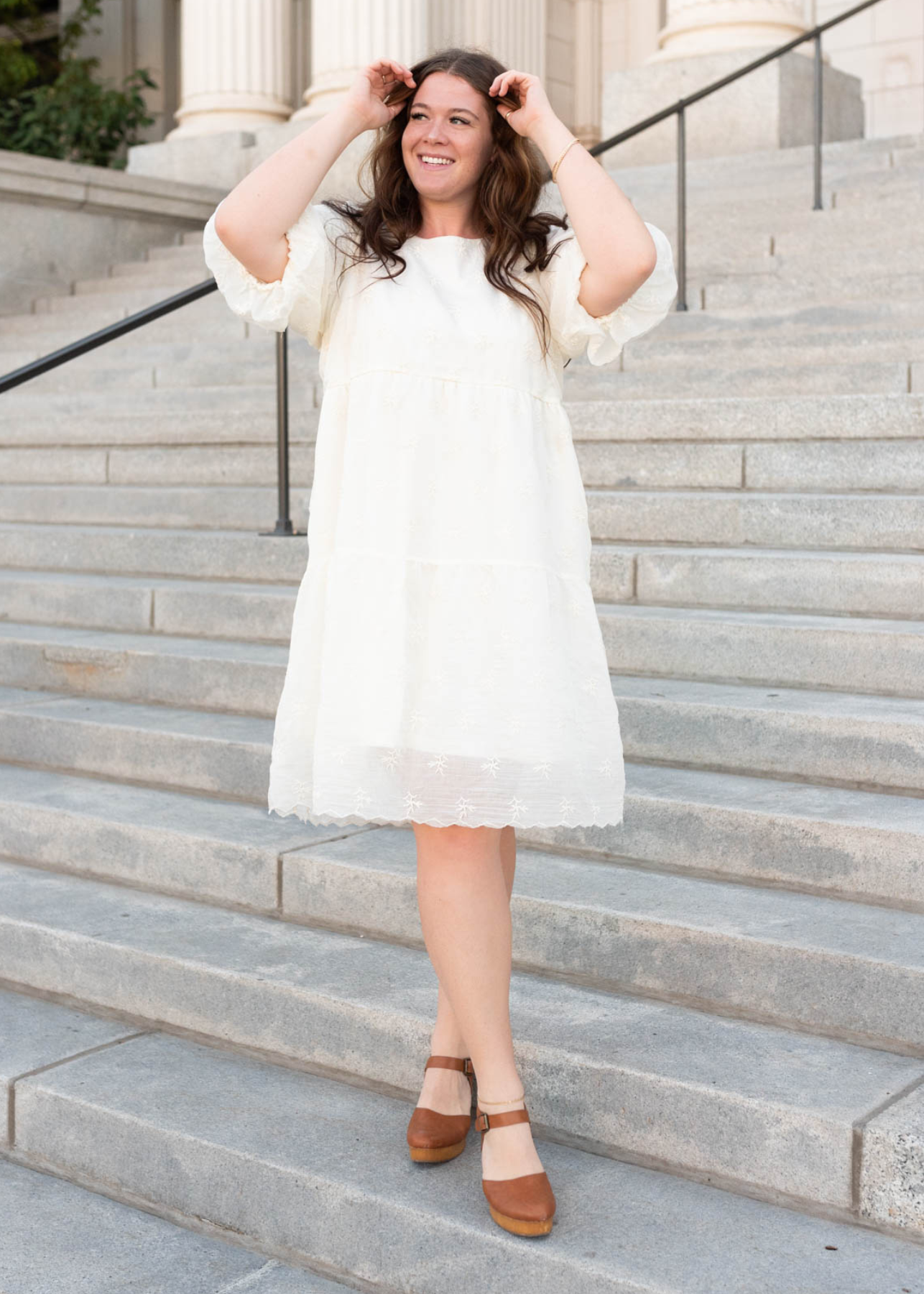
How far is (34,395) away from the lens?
798 cm

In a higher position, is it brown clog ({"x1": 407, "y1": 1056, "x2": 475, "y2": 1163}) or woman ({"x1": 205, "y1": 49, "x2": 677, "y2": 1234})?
woman ({"x1": 205, "y1": 49, "x2": 677, "y2": 1234})

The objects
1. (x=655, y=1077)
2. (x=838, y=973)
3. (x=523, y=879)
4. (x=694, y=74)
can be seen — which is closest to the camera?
(x=655, y=1077)

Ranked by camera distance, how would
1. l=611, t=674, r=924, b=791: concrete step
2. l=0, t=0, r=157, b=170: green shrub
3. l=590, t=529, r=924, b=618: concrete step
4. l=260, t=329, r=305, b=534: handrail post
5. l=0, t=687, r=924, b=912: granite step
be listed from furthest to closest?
l=0, t=0, r=157, b=170: green shrub, l=260, t=329, r=305, b=534: handrail post, l=590, t=529, r=924, b=618: concrete step, l=611, t=674, r=924, b=791: concrete step, l=0, t=687, r=924, b=912: granite step

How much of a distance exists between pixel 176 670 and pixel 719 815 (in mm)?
2160

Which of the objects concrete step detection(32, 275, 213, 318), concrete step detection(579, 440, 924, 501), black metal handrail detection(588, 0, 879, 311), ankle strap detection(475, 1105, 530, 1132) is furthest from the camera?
concrete step detection(32, 275, 213, 318)

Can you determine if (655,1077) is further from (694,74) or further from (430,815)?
(694,74)

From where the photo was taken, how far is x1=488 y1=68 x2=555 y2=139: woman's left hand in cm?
257

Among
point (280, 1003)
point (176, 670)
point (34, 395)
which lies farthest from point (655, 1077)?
point (34, 395)

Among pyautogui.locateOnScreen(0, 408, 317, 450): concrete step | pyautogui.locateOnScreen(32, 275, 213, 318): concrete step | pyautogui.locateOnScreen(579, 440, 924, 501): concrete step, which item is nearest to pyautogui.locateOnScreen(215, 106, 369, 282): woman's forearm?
pyautogui.locateOnScreen(579, 440, 924, 501): concrete step

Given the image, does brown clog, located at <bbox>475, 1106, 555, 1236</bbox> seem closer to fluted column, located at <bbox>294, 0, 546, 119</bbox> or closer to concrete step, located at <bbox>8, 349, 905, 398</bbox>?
concrete step, located at <bbox>8, 349, 905, 398</bbox>

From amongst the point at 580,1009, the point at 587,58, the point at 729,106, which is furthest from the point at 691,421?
the point at 587,58

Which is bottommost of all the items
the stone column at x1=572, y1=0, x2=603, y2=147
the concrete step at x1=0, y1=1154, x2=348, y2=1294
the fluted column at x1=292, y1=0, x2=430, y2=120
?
the concrete step at x1=0, y1=1154, x2=348, y2=1294

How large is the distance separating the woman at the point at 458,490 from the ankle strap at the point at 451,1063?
11 centimetres

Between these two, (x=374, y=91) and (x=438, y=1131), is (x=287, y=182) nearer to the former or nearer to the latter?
(x=374, y=91)
